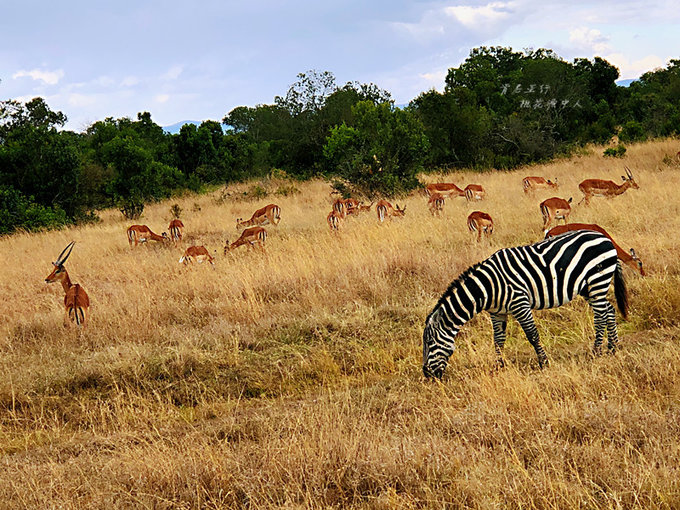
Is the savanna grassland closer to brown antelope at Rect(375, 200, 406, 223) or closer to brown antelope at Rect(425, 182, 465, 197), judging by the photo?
brown antelope at Rect(375, 200, 406, 223)

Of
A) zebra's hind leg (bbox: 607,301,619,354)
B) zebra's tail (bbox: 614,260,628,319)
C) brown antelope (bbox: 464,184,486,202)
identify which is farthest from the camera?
brown antelope (bbox: 464,184,486,202)

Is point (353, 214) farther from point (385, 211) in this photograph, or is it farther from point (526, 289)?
point (526, 289)

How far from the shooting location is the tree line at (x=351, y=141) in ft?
66.9

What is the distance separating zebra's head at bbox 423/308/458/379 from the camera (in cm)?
547

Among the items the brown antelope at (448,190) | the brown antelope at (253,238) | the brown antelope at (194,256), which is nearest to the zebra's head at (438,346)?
the brown antelope at (194,256)

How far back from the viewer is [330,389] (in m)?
5.71

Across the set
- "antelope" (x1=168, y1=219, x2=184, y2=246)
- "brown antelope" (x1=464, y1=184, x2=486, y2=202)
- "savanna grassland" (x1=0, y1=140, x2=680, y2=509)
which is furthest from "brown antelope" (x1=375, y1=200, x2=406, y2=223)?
"antelope" (x1=168, y1=219, x2=184, y2=246)

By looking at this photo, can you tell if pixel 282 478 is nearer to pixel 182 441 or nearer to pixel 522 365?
pixel 182 441

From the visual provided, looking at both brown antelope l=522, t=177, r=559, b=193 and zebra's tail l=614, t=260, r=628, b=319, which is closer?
zebra's tail l=614, t=260, r=628, b=319

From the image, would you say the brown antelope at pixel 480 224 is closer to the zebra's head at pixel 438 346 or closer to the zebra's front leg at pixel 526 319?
the zebra's front leg at pixel 526 319

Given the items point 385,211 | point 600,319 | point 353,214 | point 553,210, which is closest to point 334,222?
point 385,211

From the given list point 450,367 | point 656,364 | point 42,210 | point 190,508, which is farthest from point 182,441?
point 42,210

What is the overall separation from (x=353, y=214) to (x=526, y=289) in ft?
33.5

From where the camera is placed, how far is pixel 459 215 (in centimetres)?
1399
